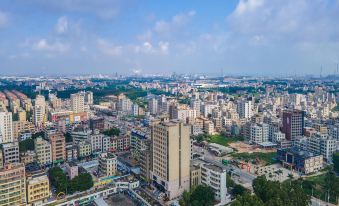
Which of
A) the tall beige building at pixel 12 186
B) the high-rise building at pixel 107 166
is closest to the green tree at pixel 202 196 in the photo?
the high-rise building at pixel 107 166

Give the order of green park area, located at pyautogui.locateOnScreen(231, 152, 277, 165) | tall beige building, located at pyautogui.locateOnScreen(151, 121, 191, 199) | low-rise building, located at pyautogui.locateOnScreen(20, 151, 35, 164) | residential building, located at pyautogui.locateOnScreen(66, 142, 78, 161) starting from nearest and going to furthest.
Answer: tall beige building, located at pyautogui.locateOnScreen(151, 121, 191, 199) → low-rise building, located at pyautogui.locateOnScreen(20, 151, 35, 164) → residential building, located at pyautogui.locateOnScreen(66, 142, 78, 161) → green park area, located at pyautogui.locateOnScreen(231, 152, 277, 165)

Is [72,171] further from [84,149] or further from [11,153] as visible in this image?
[11,153]

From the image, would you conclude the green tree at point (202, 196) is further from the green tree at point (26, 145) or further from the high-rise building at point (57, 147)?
the green tree at point (26, 145)

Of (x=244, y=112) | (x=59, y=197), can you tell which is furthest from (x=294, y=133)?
(x=59, y=197)

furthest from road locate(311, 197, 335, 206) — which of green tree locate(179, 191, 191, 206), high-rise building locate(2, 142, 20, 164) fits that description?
high-rise building locate(2, 142, 20, 164)

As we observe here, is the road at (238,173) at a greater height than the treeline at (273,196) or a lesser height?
lesser

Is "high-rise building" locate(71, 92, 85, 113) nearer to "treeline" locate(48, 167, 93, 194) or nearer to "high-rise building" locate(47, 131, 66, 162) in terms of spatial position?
"high-rise building" locate(47, 131, 66, 162)

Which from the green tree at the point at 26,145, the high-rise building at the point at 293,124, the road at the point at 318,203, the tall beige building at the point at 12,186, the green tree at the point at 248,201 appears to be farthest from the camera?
the high-rise building at the point at 293,124
